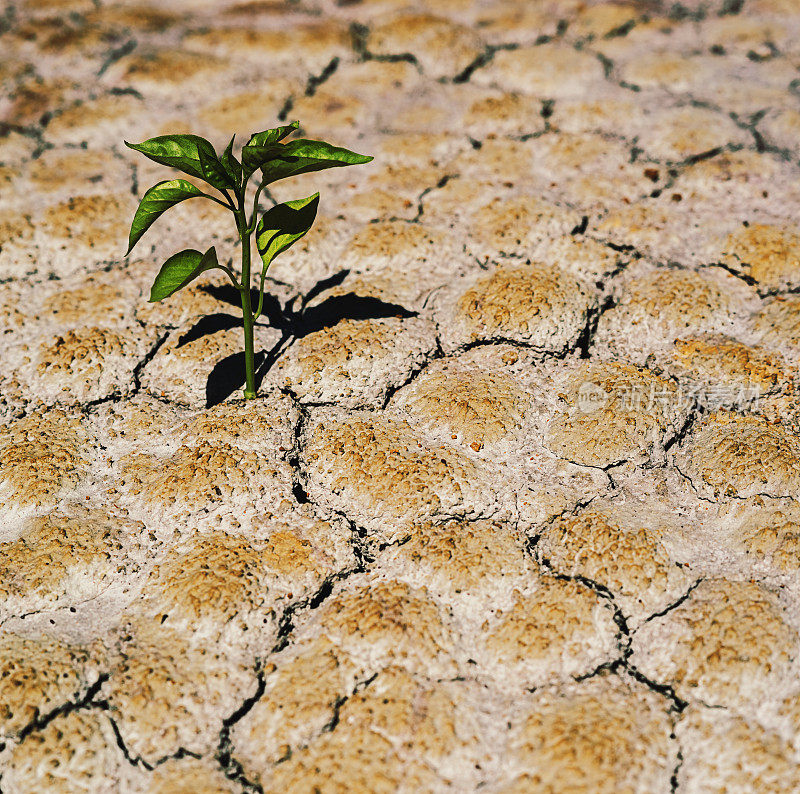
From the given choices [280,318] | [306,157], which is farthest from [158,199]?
[280,318]

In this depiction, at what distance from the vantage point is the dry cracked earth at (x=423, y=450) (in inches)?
63.3

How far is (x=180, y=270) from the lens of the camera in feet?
6.29

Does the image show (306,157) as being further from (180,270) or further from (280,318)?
(280,318)

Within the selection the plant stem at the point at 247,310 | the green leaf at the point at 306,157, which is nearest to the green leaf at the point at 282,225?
the plant stem at the point at 247,310

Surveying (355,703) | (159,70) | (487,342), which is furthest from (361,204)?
(355,703)

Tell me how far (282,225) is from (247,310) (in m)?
0.26

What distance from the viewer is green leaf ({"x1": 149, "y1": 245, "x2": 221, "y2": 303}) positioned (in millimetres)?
1859

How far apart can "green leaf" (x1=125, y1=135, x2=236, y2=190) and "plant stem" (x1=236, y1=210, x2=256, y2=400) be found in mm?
147

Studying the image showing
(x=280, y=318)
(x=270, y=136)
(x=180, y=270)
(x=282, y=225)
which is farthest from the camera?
(x=280, y=318)

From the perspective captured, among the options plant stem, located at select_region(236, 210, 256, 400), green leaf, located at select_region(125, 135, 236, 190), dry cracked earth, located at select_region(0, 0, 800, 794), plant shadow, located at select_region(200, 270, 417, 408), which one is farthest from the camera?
plant shadow, located at select_region(200, 270, 417, 408)

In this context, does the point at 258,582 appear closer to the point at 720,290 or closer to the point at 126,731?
the point at 126,731

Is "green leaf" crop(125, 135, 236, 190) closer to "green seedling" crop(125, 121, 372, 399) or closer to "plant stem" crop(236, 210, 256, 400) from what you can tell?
"green seedling" crop(125, 121, 372, 399)

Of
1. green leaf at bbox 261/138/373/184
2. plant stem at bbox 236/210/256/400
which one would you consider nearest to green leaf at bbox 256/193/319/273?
plant stem at bbox 236/210/256/400

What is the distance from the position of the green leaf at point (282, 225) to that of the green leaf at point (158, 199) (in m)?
0.25
